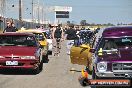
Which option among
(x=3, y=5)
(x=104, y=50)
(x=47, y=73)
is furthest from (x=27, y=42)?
(x=3, y=5)

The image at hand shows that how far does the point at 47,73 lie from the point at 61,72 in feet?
2.20

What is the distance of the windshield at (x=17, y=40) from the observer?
16.6m

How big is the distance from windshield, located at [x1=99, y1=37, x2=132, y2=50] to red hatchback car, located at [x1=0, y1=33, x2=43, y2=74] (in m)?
4.18

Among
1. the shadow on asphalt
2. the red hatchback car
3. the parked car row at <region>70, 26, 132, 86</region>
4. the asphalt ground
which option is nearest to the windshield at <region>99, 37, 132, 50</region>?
the parked car row at <region>70, 26, 132, 86</region>

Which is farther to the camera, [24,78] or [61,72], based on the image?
[61,72]

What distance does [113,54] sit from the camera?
453 inches

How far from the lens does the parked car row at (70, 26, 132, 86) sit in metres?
10.9

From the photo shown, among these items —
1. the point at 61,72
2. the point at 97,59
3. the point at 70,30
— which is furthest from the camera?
the point at 70,30

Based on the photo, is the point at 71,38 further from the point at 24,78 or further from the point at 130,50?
the point at 130,50

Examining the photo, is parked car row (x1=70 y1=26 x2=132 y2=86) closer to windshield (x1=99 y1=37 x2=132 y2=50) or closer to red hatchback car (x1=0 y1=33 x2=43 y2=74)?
windshield (x1=99 y1=37 x2=132 y2=50)

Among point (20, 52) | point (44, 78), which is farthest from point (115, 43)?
point (20, 52)

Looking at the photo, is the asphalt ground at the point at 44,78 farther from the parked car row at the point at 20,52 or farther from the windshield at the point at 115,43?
the windshield at the point at 115,43

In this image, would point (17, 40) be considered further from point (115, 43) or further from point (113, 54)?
point (113, 54)

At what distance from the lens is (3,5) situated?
4897 centimetres
